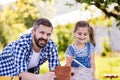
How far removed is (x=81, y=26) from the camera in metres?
5.38

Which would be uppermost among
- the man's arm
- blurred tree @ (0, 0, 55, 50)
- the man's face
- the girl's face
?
the man's face

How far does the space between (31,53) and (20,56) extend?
219mm

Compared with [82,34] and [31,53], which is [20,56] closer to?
[31,53]

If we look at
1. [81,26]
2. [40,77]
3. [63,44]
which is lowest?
[63,44]

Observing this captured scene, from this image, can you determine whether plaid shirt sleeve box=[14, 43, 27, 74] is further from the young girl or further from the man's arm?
the young girl

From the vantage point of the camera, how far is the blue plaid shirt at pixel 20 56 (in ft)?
16.0

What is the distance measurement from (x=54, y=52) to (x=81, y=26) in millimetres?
444

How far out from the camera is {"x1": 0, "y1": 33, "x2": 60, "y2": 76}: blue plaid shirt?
4.87 m

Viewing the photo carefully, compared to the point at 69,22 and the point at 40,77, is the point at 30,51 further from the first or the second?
the point at 69,22

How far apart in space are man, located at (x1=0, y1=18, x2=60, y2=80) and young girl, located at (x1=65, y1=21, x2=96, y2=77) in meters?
0.27

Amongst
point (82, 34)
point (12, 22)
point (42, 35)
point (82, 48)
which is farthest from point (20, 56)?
point (12, 22)

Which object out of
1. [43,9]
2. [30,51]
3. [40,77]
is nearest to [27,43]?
[30,51]

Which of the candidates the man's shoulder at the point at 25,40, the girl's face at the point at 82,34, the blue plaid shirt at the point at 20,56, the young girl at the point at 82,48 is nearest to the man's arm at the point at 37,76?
the blue plaid shirt at the point at 20,56

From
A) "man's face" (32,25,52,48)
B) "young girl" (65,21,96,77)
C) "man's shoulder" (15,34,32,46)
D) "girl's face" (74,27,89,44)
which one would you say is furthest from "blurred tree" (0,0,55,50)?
"man's face" (32,25,52,48)
